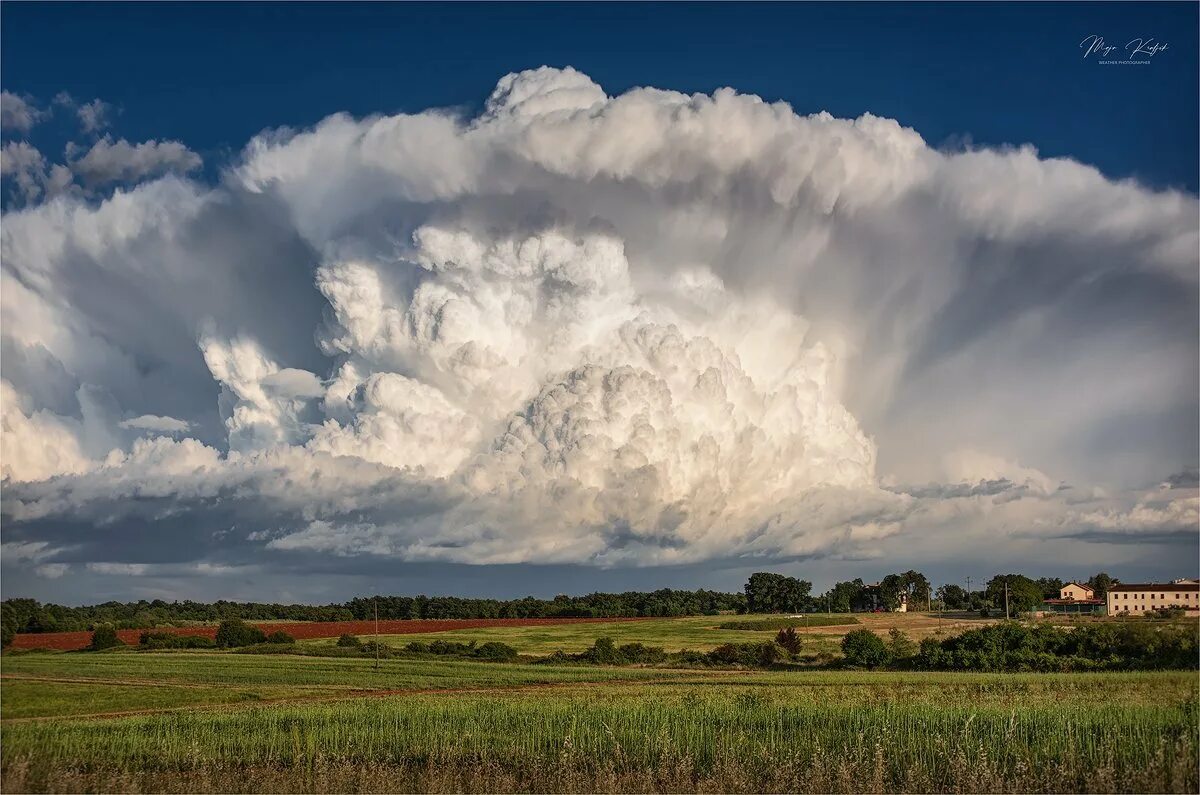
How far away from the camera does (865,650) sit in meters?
94.6

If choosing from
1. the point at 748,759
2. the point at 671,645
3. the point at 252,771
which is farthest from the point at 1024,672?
the point at 252,771

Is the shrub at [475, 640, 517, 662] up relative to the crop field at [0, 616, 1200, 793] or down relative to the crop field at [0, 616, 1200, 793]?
down

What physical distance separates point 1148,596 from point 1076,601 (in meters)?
27.2

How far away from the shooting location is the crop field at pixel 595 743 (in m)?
23.5

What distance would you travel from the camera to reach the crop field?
2355 cm

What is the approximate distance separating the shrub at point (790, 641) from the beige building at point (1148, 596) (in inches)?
2501

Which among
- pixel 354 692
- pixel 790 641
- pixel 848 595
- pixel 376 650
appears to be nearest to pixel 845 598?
pixel 848 595

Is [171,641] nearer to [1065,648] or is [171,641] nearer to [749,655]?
[749,655]

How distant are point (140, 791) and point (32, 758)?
3531 mm

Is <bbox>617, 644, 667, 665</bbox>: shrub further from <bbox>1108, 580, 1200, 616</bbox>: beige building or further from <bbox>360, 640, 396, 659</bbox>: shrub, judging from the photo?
<bbox>1108, 580, 1200, 616</bbox>: beige building

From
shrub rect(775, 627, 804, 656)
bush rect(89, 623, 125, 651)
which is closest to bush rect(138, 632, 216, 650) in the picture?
bush rect(89, 623, 125, 651)

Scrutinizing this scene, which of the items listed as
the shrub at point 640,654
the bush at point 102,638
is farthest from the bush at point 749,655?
the bush at point 102,638

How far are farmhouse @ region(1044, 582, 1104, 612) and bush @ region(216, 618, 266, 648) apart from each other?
119 meters

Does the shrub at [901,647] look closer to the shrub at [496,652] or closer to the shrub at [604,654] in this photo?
the shrub at [604,654]
